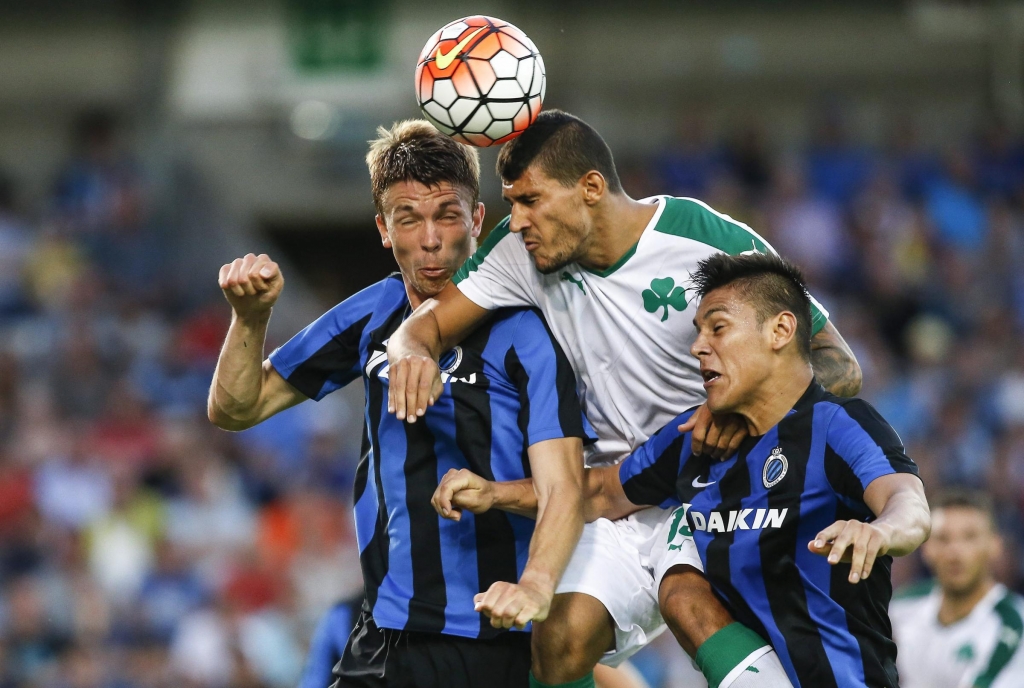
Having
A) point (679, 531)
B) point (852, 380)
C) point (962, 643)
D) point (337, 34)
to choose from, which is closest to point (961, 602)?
point (962, 643)

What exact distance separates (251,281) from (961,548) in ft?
14.0

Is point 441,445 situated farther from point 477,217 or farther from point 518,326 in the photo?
point 477,217

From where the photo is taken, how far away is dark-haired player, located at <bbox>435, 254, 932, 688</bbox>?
3.67m

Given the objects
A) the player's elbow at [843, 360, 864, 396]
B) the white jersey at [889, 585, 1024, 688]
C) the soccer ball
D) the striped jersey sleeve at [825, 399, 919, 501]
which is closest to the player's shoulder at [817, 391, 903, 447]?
the striped jersey sleeve at [825, 399, 919, 501]

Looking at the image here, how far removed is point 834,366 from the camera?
4211 mm

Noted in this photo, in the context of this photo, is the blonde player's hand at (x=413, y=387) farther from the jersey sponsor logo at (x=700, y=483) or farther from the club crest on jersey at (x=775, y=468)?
the club crest on jersey at (x=775, y=468)

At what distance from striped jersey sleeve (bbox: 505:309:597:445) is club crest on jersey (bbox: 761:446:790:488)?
2.04 ft

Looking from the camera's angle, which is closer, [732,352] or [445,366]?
[732,352]

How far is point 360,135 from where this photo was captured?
48.3 ft

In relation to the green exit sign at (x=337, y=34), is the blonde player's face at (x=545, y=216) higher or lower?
higher

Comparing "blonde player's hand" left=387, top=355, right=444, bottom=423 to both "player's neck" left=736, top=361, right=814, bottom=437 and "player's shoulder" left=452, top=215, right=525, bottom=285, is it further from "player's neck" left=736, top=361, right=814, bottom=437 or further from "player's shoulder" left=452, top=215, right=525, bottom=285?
"player's neck" left=736, top=361, right=814, bottom=437

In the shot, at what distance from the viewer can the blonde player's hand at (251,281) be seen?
13.8ft

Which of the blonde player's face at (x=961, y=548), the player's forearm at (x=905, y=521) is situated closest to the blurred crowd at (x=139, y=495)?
the blonde player's face at (x=961, y=548)

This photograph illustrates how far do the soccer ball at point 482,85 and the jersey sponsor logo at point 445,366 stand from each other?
0.70m
